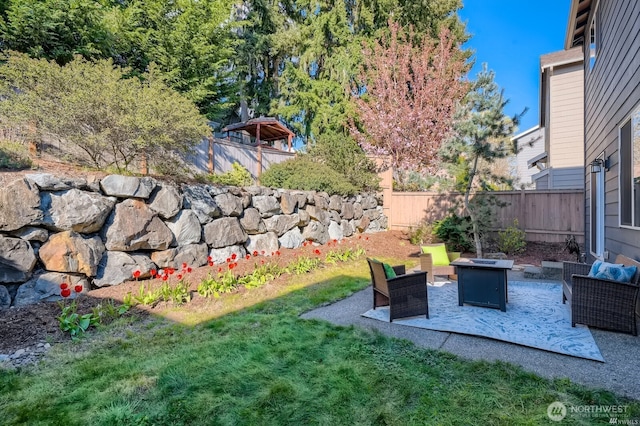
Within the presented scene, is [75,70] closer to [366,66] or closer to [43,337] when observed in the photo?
[43,337]

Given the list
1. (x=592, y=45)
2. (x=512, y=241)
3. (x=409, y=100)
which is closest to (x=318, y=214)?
(x=512, y=241)

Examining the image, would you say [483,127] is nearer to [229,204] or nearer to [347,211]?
[347,211]

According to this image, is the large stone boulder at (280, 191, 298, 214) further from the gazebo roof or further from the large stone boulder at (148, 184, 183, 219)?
the gazebo roof

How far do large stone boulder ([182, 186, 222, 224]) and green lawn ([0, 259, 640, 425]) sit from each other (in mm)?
2834

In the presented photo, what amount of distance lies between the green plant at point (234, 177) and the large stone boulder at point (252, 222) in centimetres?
90

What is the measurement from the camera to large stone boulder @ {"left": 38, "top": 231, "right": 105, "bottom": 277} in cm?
Answer: 422

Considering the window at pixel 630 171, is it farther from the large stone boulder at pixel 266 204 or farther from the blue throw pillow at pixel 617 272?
the large stone boulder at pixel 266 204

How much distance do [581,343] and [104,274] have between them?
5926mm

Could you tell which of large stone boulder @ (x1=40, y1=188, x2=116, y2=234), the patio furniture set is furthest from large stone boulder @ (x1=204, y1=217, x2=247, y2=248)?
the patio furniture set

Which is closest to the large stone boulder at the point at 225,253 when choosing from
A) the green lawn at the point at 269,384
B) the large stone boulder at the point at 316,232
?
the large stone boulder at the point at 316,232

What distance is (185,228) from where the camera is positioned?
572 cm

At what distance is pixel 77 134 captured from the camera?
545cm

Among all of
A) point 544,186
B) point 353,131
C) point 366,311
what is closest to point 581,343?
point 366,311

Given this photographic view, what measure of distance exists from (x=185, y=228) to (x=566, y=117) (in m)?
11.3
